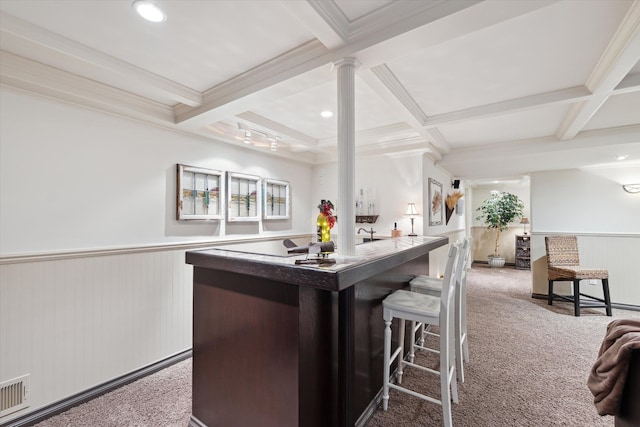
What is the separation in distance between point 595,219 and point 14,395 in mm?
6939

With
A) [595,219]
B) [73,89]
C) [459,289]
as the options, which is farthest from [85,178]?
[595,219]

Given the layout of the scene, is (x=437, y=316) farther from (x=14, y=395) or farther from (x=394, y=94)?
(x=14, y=395)

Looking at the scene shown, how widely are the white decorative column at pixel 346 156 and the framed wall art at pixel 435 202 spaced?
2.71 metres

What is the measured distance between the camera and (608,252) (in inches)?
170

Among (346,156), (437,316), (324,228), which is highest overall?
(346,156)

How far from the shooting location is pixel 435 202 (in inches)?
172

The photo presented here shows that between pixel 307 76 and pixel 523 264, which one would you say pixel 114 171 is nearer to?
pixel 307 76

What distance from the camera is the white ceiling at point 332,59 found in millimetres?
1437

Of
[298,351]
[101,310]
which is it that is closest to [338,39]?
[298,351]

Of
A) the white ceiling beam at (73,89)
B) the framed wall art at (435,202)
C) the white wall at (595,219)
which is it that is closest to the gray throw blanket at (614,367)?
the framed wall art at (435,202)

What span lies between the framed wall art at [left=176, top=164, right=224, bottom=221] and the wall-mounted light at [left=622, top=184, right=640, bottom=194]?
19.2 ft

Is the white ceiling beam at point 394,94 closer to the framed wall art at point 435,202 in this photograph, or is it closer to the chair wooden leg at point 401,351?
the framed wall art at point 435,202

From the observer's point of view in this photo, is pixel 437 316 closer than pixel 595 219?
Yes

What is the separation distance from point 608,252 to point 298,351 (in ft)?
17.9
